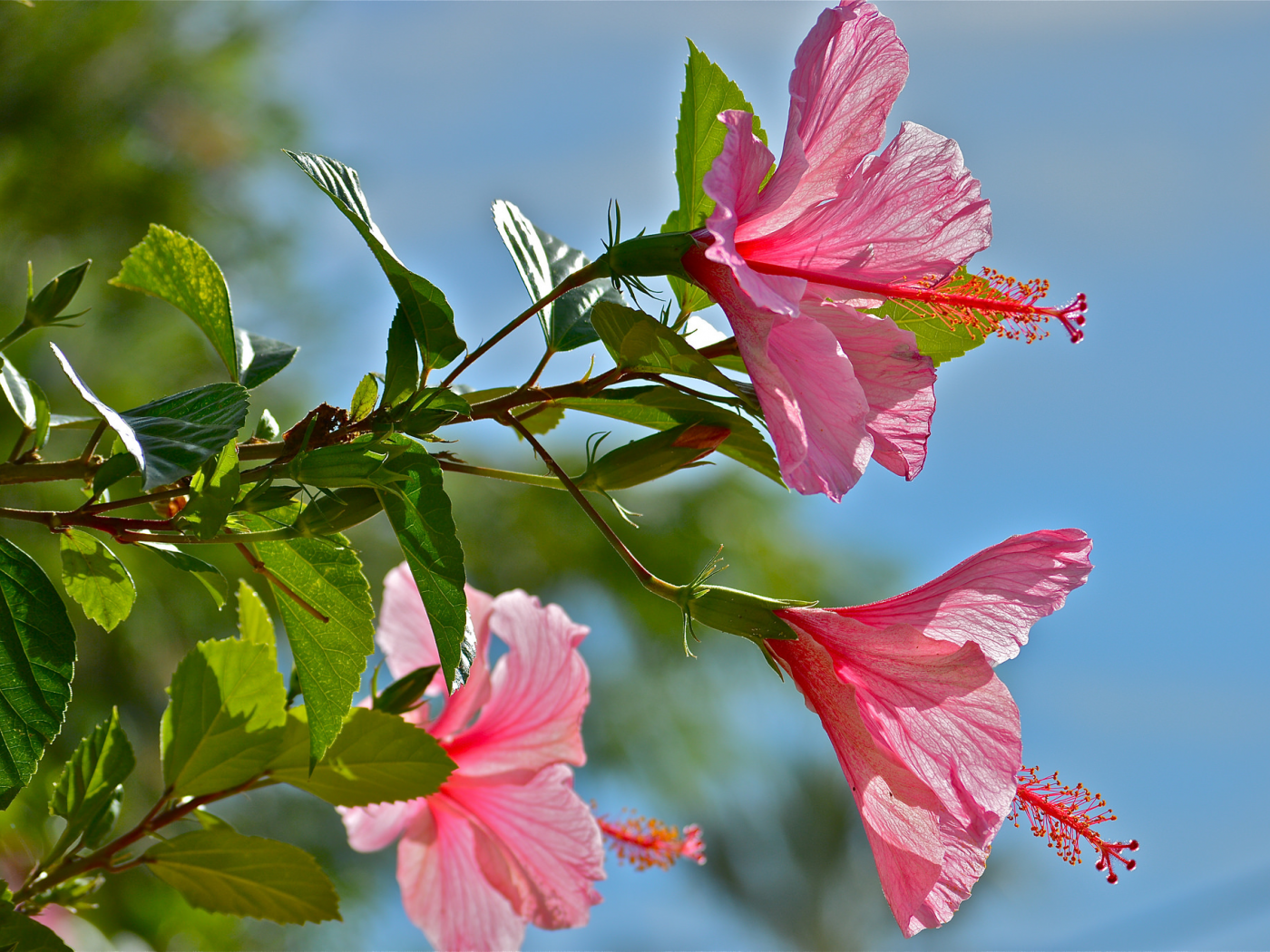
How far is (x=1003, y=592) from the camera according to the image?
0.46 m

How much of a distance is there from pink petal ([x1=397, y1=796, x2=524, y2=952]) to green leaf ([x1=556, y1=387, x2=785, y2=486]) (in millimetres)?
344

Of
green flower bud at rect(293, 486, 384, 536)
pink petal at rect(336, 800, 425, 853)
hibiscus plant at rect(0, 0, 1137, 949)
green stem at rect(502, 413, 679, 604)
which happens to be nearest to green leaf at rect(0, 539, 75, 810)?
hibiscus plant at rect(0, 0, 1137, 949)

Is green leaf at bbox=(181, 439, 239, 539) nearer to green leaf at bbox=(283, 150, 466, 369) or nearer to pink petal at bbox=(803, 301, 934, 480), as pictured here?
green leaf at bbox=(283, 150, 466, 369)

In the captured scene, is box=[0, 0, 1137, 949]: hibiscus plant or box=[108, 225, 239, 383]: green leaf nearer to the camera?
box=[0, 0, 1137, 949]: hibiscus plant

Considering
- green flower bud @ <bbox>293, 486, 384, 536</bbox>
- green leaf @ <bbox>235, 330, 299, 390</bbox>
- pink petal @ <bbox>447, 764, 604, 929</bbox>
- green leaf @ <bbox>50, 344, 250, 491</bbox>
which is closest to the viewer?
green leaf @ <bbox>50, 344, 250, 491</bbox>

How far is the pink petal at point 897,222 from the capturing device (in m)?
0.43

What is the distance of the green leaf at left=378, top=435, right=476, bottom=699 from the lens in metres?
0.42

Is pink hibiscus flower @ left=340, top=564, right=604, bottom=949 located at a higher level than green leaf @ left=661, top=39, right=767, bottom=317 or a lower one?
lower

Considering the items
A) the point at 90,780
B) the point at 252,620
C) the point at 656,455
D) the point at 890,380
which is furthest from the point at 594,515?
the point at 90,780

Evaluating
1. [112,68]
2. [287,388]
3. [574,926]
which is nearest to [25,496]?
[287,388]

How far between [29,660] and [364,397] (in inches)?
7.5

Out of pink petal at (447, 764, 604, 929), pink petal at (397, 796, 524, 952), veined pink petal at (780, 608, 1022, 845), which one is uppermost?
veined pink petal at (780, 608, 1022, 845)

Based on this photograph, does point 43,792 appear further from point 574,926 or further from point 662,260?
point 662,260

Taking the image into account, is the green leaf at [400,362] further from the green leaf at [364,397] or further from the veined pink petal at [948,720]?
the veined pink petal at [948,720]
